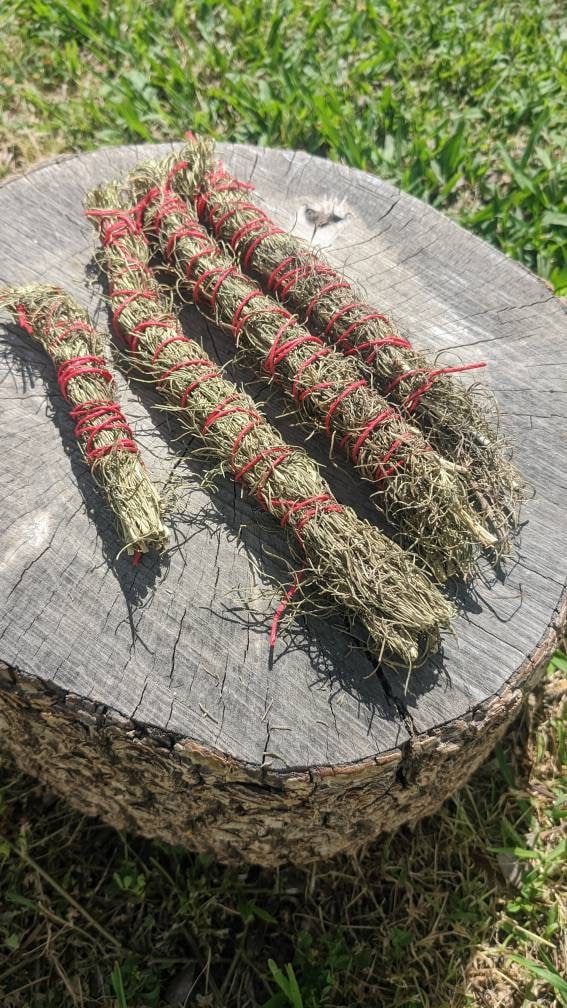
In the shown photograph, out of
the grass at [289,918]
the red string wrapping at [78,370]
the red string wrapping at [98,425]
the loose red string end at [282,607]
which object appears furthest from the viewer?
the grass at [289,918]

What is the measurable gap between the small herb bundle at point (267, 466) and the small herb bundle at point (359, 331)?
0.28 m

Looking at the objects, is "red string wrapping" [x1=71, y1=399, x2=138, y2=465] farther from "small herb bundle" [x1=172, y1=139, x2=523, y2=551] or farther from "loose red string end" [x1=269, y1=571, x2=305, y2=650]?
"small herb bundle" [x1=172, y1=139, x2=523, y2=551]

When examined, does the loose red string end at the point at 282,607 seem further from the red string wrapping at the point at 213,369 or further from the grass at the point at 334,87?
the grass at the point at 334,87

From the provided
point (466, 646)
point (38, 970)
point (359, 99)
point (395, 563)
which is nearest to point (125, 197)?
point (395, 563)

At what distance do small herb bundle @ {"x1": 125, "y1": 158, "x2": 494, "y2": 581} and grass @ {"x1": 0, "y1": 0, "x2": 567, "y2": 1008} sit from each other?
1.13 m

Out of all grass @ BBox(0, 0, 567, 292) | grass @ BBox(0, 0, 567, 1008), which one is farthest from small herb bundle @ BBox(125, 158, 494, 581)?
grass @ BBox(0, 0, 567, 292)

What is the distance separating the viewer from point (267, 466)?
2141 millimetres

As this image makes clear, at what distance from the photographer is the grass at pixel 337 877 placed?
239cm

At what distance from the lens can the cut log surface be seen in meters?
1.90

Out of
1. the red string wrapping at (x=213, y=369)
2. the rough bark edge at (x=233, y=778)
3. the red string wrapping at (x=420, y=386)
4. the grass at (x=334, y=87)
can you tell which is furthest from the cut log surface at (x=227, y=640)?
the grass at (x=334, y=87)

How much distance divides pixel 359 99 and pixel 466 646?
3460 mm

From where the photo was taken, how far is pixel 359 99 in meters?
4.29

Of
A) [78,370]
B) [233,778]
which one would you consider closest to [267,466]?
[78,370]

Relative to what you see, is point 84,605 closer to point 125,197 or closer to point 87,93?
point 125,197
